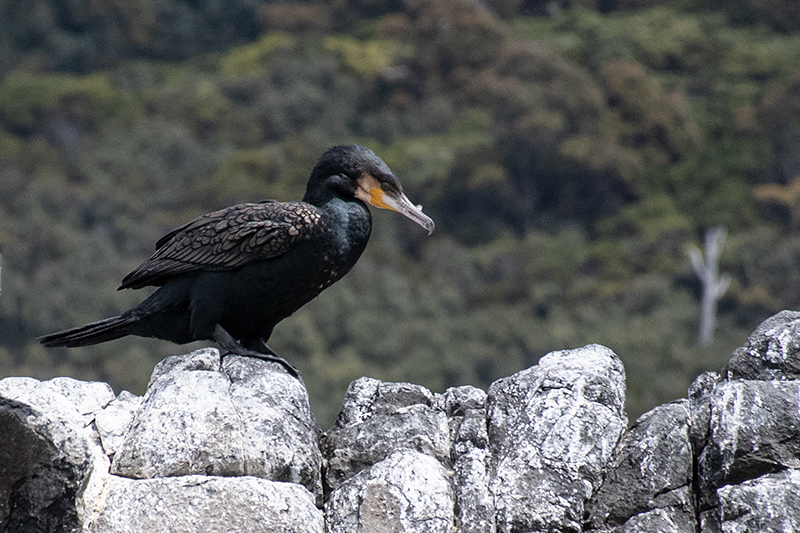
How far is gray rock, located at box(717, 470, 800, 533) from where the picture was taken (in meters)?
5.20

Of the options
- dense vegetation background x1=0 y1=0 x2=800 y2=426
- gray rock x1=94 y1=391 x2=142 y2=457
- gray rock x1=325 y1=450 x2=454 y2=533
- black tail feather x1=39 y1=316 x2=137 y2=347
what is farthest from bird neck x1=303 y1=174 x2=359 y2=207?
dense vegetation background x1=0 y1=0 x2=800 y2=426

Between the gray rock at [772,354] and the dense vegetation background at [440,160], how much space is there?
98.0 ft

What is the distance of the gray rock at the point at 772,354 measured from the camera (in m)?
5.84

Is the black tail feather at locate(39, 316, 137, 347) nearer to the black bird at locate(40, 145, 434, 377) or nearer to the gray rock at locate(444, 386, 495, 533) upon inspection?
the black bird at locate(40, 145, 434, 377)

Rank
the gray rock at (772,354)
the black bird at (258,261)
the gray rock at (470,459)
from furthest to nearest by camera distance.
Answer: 1. the black bird at (258,261)
2. the gray rock at (772,354)
3. the gray rock at (470,459)

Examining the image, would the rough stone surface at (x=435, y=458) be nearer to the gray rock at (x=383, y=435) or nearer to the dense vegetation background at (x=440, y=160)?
the gray rock at (x=383, y=435)

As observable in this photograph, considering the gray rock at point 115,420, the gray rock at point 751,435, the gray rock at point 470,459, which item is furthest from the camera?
Result: the gray rock at point 115,420

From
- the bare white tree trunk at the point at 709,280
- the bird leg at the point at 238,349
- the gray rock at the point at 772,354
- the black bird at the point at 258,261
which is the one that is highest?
the bare white tree trunk at the point at 709,280

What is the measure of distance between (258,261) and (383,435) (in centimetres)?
140

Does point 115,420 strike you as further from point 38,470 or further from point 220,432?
point 38,470

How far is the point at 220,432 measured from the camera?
5.78 metres

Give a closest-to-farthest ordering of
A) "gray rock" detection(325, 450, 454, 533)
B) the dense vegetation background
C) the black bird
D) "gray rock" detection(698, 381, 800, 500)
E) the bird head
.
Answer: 1. "gray rock" detection(698, 381, 800, 500)
2. "gray rock" detection(325, 450, 454, 533)
3. the black bird
4. the bird head
5. the dense vegetation background

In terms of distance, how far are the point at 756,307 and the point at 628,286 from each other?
551 cm

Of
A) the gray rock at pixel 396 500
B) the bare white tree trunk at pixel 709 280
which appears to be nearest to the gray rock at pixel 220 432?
the gray rock at pixel 396 500
